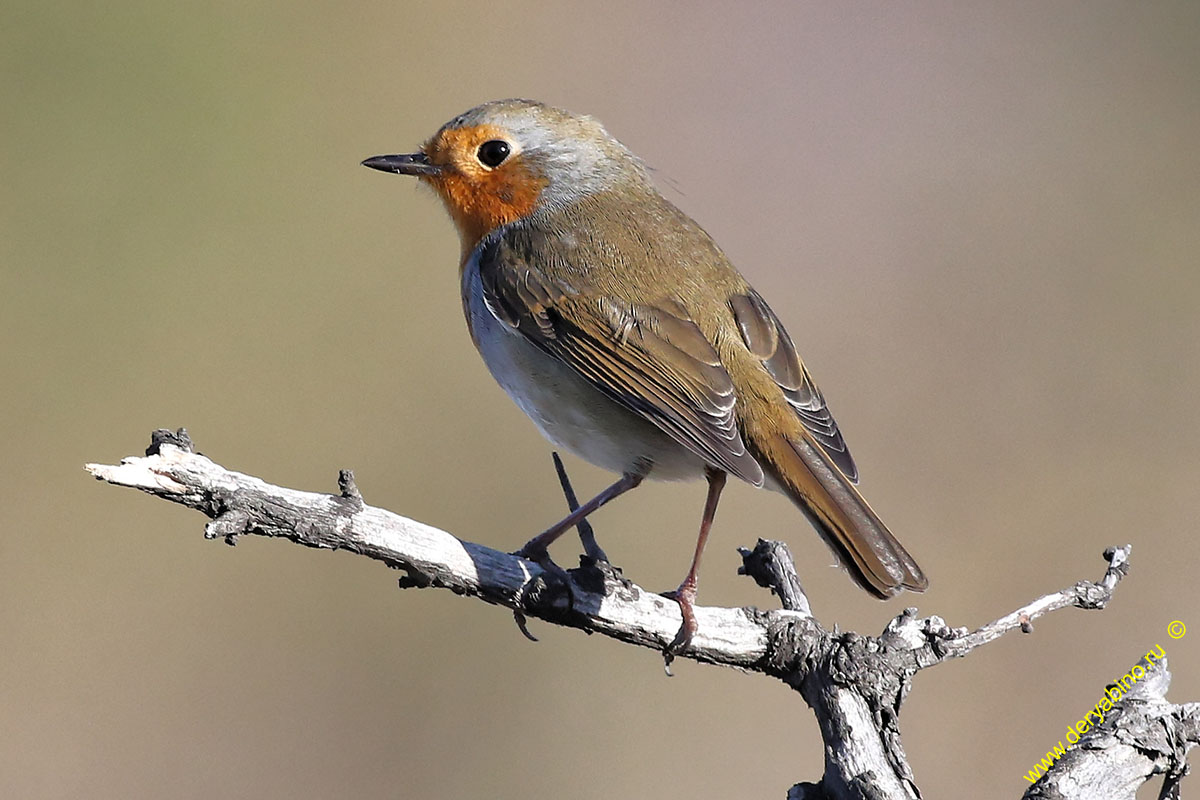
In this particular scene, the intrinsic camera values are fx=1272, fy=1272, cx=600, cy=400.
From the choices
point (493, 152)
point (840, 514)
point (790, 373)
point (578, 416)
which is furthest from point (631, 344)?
point (493, 152)

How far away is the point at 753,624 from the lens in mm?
2928

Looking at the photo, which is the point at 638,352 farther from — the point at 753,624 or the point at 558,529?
the point at 753,624

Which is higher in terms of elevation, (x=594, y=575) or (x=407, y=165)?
(x=407, y=165)

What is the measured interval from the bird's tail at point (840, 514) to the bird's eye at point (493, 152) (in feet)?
4.10

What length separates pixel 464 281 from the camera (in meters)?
3.71

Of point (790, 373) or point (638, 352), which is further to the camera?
point (790, 373)

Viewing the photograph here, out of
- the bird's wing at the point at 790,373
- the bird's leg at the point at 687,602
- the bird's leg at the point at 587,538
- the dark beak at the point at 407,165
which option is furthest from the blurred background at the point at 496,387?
the bird's leg at the point at 687,602

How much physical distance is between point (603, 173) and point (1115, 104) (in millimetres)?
4126

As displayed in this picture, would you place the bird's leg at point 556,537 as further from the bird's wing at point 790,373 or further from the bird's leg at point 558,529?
the bird's wing at point 790,373

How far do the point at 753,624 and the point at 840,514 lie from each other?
1.16 feet

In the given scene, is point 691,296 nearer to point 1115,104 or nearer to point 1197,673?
point 1197,673

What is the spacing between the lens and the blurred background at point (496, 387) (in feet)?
15.7

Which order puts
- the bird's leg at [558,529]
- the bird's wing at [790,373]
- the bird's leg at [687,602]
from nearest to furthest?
the bird's leg at [687,602]
the bird's leg at [558,529]
the bird's wing at [790,373]

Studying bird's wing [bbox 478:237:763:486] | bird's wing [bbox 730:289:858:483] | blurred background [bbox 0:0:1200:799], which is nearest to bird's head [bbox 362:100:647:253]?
blurred background [bbox 0:0:1200:799]
